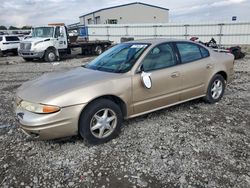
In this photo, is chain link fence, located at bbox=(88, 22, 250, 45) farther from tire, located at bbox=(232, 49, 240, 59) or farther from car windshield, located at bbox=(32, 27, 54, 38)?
car windshield, located at bbox=(32, 27, 54, 38)

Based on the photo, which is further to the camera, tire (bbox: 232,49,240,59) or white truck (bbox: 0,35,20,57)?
white truck (bbox: 0,35,20,57)

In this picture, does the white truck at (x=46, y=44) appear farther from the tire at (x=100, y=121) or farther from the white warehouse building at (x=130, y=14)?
the white warehouse building at (x=130, y=14)

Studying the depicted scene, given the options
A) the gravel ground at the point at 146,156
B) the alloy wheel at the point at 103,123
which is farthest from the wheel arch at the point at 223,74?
the alloy wheel at the point at 103,123

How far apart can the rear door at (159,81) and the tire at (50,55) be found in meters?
11.8

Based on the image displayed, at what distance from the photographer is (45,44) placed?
14.5 m

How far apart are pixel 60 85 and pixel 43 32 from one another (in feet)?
42.1

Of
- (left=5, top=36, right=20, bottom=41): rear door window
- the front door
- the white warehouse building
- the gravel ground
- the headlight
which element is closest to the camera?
the gravel ground

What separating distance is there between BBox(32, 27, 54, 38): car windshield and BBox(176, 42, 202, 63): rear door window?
474 inches

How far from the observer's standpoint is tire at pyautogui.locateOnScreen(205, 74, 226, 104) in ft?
17.0

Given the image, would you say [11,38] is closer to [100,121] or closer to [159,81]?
[159,81]

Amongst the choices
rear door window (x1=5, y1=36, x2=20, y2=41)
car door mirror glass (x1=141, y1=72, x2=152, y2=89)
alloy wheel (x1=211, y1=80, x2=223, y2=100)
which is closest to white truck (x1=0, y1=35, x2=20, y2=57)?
rear door window (x1=5, y1=36, x2=20, y2=41)

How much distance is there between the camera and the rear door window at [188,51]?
15.1 feet

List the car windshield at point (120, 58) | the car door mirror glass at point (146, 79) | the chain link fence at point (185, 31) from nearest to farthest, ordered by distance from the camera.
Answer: the car door mirror glass at point (146, 79) → the car windshield at point (120, 58) → the chain link fence at point (185, 31)

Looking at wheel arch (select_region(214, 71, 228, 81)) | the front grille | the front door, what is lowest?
wheel arch (select_region(214, 71, 228, 81))
